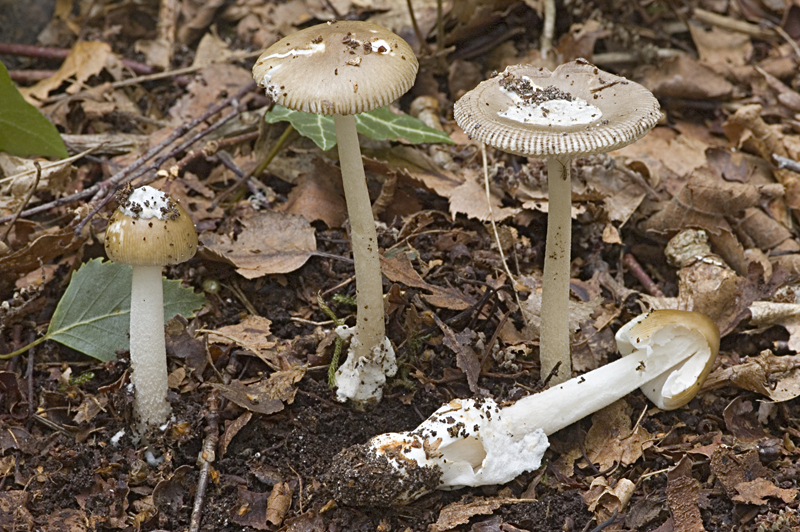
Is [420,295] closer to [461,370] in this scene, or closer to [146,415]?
A: [461,370]

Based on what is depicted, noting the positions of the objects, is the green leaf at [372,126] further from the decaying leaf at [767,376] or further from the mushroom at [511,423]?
the decaying leaf at [767,376]

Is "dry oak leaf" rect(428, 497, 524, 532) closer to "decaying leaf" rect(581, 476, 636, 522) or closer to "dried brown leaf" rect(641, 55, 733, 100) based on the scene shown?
"decaying leaf" rect(581, 476, 636, 522)

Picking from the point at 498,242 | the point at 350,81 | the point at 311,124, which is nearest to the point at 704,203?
the point at 498,242

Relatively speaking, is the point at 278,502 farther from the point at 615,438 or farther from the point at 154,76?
the point at 154,76

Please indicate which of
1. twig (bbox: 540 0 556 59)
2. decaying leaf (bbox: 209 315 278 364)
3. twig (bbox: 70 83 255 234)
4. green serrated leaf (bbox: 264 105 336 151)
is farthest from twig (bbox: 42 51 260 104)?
decaying leaf (bbox: 209 315 278 364)

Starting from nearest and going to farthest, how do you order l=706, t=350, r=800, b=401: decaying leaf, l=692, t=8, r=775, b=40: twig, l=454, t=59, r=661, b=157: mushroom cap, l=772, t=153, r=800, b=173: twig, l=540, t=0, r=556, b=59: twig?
1. l=454, t=59, r=661, b=157: mushroom cap
2. l=706, t=350, r=800, b=401: decaying leaf
3. l=772, t=153, r=800, b=173: twig
4. l=540, t=0, r=556, b=59: twig
5. l=692, t=8, r=775, b=40: twig

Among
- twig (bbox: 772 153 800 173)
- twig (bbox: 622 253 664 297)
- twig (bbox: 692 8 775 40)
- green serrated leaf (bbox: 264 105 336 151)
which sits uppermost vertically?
green serrated leaf (bbox: 264 105 336 151)
